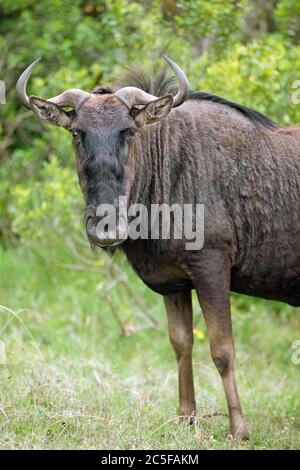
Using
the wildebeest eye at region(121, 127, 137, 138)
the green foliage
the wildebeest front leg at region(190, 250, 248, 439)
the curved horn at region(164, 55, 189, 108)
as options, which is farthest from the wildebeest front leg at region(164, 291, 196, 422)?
the curved horn at region(164, 55, 189, 108)

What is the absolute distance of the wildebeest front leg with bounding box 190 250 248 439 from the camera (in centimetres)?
613

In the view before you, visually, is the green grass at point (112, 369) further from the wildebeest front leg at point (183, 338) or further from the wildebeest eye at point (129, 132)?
the wildebeest eye at point (129, 132)

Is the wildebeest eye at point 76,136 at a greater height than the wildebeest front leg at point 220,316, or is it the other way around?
the wildebeest eye at point 76,136

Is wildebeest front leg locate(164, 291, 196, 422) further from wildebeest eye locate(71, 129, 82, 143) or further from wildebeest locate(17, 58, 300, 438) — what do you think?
wildebeest eye locate(71, 129, 82, 143)

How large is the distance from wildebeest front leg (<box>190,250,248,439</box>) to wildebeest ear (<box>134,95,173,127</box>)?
3.39ft

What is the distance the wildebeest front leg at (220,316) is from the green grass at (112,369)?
0.23 meters

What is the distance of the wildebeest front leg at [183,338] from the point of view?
6.78 m

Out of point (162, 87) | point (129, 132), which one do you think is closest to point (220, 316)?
point (129, 132)

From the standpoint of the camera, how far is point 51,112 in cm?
618

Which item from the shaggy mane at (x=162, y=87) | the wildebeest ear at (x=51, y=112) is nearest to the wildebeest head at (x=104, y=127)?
the wildebeest ear at (x=51, y=112)

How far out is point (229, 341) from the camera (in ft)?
20.5

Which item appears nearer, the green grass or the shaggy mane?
the green grass

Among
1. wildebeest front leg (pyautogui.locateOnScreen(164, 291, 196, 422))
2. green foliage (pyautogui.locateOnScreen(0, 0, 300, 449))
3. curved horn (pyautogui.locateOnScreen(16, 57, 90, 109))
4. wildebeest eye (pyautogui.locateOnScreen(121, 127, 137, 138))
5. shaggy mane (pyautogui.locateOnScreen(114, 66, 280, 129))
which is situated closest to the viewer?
wildebeest eye (pyautogui.locateOnScreen(121, 127, 137, 138))

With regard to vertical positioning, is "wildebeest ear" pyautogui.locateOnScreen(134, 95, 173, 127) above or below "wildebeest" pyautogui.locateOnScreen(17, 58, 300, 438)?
above
